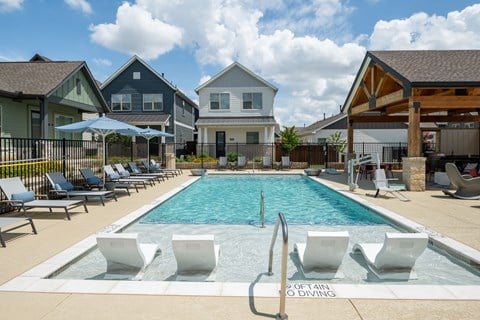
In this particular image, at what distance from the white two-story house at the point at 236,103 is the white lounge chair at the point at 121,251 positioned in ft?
81.3

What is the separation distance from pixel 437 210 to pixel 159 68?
91.7ft

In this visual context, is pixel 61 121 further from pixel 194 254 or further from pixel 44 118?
pixel 194 254

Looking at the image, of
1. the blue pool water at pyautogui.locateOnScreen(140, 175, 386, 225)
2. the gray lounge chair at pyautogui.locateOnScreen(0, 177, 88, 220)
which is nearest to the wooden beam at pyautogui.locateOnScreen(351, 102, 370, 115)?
the blue pool water at pyautogui.locateOnScreen(140, 175, 386, 225)

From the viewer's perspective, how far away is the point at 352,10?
42.9ft

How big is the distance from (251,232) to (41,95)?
1431 cm

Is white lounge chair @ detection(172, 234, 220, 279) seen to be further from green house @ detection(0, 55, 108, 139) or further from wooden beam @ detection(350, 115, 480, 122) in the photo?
wooden beam @ detection(350, 115, 480, 122)

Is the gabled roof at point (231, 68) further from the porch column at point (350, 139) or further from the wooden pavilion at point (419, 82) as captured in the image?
the wooden pavilion at point (419, 82)

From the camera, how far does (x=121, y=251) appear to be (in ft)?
15.7

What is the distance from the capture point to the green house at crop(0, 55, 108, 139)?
16.8 metres

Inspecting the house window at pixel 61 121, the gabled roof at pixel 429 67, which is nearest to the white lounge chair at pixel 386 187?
the gabled roof at pixel 429 67

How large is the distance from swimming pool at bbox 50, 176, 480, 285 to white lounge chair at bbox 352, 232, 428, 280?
17 cm

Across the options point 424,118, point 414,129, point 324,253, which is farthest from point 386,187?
point 424,118

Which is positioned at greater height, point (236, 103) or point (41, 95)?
point (236, 103)

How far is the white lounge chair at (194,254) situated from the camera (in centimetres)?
457
